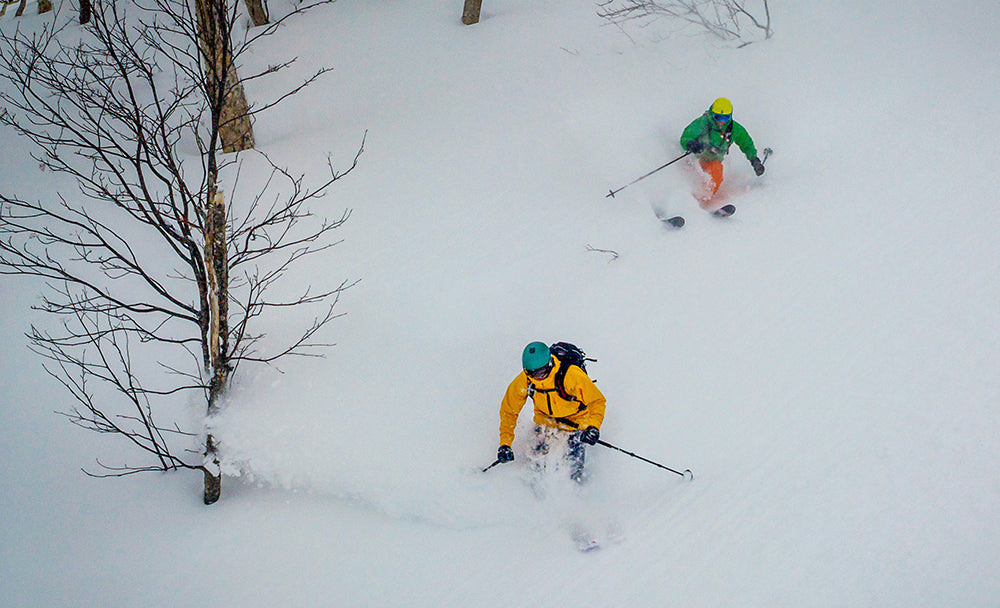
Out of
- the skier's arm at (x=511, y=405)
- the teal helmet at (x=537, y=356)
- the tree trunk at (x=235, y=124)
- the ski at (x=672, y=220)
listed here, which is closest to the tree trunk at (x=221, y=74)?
the tree trunk at (x=235, y=124)

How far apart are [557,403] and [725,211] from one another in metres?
3.12

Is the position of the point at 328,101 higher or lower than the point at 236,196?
higher

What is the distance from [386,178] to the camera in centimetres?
680

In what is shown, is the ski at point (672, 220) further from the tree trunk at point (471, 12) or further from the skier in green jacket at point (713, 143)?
the tree trunk at point (471, 12)

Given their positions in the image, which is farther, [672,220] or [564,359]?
[672,220]

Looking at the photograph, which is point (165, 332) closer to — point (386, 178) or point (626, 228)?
point (386, 178)

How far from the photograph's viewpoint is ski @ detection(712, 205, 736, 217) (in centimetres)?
635

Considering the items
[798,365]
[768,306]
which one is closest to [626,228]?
[768,306]

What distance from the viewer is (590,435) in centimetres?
448

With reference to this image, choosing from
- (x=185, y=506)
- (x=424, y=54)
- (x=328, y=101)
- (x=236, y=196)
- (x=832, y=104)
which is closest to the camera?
(x=185, y=506)

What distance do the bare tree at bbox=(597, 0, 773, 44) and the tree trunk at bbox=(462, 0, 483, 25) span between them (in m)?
1.68

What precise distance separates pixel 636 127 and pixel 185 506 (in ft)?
19.2

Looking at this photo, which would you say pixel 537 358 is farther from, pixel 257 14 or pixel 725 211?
pixel 257 14

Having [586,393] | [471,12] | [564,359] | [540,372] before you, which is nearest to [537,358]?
[540,372]
